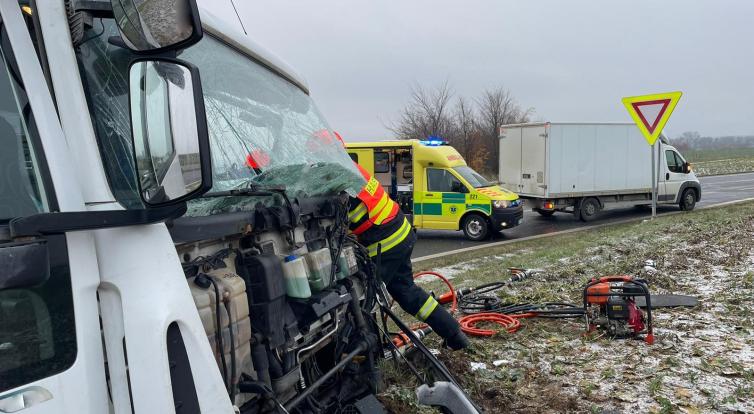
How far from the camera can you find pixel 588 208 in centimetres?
1554

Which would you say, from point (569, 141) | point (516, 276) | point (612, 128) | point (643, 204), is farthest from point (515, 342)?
point (643, 204)

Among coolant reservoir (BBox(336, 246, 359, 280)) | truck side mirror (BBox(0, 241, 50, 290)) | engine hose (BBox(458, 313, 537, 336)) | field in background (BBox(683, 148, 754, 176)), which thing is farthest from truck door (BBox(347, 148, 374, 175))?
field in background (BBox(683, 148, 754, 176))

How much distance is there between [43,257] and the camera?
130 centimetres

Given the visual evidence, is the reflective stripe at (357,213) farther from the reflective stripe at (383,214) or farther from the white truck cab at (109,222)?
the white truck cab at (109,222)

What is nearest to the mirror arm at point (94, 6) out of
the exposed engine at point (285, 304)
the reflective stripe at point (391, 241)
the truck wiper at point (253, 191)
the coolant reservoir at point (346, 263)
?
the exposed engine at point (285, 304)

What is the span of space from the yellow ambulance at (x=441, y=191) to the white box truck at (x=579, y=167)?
2.54m

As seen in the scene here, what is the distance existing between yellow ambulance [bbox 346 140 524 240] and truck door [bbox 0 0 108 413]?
11.3 m

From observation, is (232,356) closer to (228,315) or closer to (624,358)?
(228,315)

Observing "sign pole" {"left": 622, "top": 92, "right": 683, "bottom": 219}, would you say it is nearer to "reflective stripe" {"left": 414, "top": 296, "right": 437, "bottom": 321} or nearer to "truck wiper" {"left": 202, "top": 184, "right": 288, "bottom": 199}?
"reflective stripe" {"left": 414, "top": 296, "right": 437, "bottom": 321}

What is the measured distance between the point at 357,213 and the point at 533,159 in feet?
40.7

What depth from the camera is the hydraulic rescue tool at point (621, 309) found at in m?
4.47

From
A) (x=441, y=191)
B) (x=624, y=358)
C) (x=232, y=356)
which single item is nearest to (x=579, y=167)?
(x=441, y=191)

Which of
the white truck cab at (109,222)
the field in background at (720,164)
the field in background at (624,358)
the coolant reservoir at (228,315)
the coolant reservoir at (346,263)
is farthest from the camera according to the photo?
the field in background at (720,164)

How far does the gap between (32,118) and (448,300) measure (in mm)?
4679
